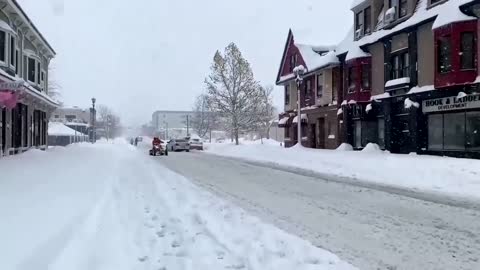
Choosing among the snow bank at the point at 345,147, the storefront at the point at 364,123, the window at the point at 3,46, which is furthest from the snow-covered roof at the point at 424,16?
the window at the point at 3,46

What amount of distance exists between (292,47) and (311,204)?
3648cm

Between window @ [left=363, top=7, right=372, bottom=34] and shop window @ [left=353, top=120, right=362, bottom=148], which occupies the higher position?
window @ [left=363, top=7, right=372, bottom=34]

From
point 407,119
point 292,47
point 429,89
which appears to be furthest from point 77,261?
point 292,47

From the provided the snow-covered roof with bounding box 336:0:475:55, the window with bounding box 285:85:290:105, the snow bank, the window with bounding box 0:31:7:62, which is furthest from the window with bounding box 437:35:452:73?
the window with bounding box 285:85:290:105

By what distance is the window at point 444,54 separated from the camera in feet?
77.9

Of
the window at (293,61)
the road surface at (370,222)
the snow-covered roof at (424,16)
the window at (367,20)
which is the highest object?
the window at (367,20)

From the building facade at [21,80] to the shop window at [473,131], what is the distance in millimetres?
19699

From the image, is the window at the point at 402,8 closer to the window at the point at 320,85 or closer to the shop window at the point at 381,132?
the shop window at the point at 381,132

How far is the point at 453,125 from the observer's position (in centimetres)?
2439

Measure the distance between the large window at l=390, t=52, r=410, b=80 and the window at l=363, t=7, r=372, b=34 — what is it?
445 cm

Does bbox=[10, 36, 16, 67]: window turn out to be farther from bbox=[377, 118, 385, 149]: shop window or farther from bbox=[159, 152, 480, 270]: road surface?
bbox=[377, 118, 385, 149]: shop window

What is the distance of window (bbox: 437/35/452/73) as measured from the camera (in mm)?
23734

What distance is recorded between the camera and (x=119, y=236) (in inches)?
290

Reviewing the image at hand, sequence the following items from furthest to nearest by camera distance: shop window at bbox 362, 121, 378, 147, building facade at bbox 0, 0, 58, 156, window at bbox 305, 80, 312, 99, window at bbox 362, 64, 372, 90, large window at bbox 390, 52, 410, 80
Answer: window at bbox 305, 80, 312, 99
shop window at bbox 362, 121, 378, 147
window at bbox 362, 64, 372, 90
large window at bbox 390, 52, 410, 80
building facade at bbox 0, 0, 58, 156
